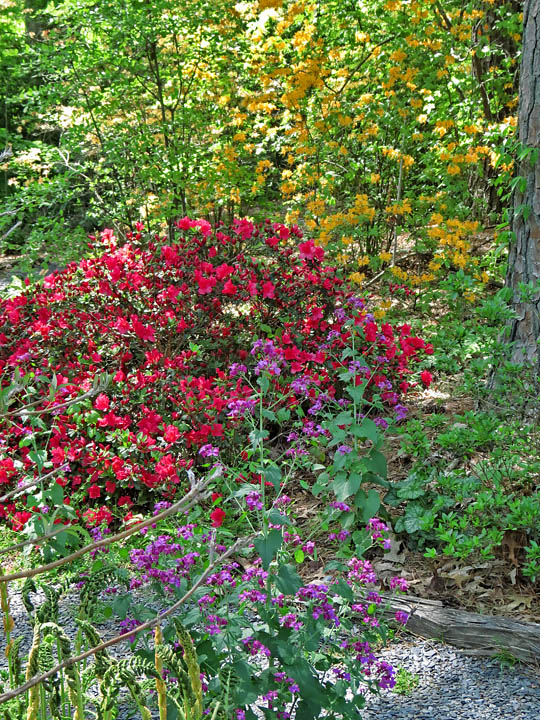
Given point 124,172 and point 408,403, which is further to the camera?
point 124,172

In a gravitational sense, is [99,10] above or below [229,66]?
above

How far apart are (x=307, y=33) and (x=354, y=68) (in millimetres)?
672

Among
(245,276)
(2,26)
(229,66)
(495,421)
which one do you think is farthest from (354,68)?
(2,26)

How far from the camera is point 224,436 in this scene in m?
3.58

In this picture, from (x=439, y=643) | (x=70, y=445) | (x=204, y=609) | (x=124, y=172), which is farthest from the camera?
(x=124, y=172)

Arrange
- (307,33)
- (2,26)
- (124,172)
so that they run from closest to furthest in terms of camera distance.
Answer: (307,33), (124,172), (2,26)

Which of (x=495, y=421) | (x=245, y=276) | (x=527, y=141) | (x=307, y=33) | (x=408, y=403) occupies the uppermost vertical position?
(x=307, y=33)

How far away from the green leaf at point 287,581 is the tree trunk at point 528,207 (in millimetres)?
2187

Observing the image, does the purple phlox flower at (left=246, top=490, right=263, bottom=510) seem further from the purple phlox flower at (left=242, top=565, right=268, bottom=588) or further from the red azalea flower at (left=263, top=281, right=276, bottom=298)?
the red azalea flower at (left=263, top=281, right=276, bottom=298)

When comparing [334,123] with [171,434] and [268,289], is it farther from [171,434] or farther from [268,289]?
[171,434]

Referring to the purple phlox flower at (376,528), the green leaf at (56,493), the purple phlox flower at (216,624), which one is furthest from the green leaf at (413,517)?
the green leaf at (56,493)

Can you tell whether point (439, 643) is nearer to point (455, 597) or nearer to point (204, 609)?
point (455, 597)

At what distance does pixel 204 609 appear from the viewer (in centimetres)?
188

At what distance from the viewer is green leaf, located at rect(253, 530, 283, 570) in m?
1.79
